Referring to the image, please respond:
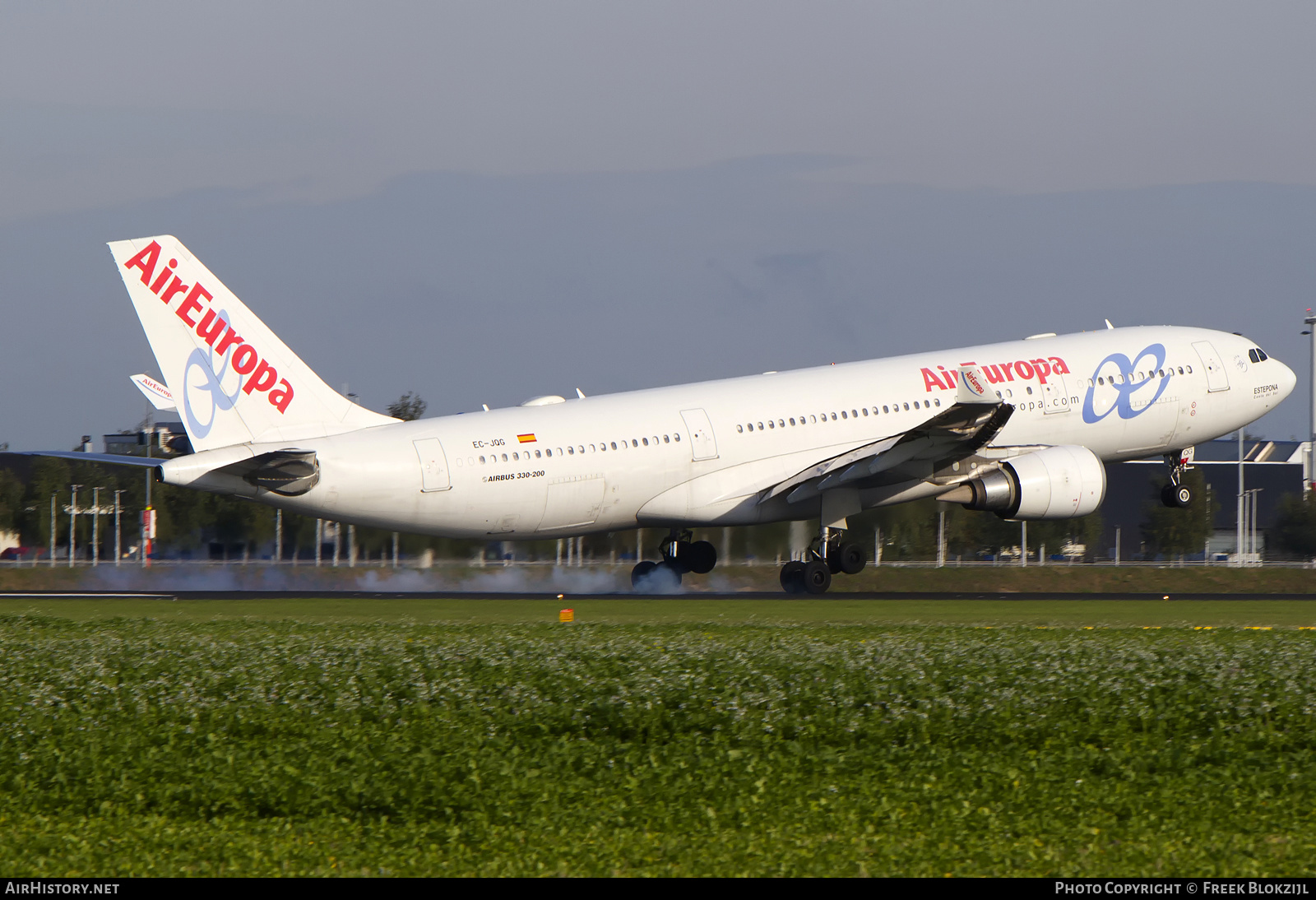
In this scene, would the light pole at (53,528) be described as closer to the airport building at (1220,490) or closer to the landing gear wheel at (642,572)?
the landing gear wheel at (642,572)

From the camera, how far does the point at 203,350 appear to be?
33219 millimetres

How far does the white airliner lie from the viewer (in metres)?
33.2

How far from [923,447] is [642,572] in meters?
8.61

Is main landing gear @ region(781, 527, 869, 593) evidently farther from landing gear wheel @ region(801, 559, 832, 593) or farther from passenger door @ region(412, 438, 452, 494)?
passenger door @ region(412, 438, 452, 494)

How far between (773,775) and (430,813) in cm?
318

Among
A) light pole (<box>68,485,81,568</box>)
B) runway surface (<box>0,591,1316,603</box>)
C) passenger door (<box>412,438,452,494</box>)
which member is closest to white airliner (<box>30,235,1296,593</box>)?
passenger door (<box>412,438,452,494</box>)

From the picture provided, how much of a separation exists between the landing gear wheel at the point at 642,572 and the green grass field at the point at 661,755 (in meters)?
18.2

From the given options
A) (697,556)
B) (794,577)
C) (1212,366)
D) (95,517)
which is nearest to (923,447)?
(794,577)

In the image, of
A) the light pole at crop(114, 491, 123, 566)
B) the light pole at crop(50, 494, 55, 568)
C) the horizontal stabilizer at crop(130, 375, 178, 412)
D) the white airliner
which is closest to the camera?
the white airliner

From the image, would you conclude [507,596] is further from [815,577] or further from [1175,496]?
[1175,496]

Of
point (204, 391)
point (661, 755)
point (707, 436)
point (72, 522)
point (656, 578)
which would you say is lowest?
point (661, 755)

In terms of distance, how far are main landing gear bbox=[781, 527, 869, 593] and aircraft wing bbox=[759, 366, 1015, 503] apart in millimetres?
1322

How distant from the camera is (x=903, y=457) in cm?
3684

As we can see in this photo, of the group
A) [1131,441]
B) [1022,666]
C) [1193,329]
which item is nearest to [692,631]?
[1022,666]
